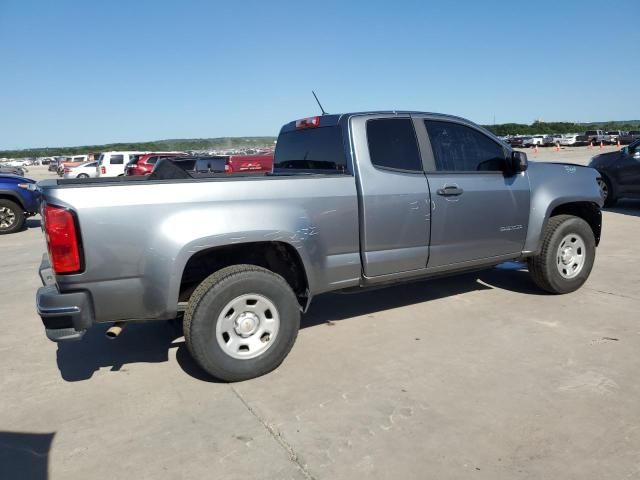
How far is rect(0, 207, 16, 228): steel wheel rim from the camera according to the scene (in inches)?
428

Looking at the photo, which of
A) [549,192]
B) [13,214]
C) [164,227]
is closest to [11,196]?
[13,214]

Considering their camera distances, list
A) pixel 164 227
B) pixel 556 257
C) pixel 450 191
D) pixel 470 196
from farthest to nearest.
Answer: pixel 556 257 → pixel 470 196 → pixel 450 191 → pixel 164 227

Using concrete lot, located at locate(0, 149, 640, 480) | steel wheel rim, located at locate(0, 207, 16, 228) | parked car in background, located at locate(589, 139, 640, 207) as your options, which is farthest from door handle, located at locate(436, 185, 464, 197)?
steel wheel rim, located at locate(0, 207, 16, 228)

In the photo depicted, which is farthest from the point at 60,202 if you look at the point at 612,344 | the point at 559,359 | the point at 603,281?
the point at 603,281

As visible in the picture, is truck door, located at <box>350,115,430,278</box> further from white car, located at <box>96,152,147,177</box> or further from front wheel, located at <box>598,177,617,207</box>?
→ white car, located at <box>96,152,147,177</box>

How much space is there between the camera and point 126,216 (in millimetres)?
3012

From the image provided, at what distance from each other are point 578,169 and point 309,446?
418 centimetres

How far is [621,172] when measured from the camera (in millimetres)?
10633

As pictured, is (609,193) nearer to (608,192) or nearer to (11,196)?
(608,192)

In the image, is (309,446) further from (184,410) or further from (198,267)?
(198,267)

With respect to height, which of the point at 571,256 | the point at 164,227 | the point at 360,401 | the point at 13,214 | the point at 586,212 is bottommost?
the point at 360,401

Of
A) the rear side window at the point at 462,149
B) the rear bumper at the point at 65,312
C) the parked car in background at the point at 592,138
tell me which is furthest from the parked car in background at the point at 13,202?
the parked car in background at the point at 592,138

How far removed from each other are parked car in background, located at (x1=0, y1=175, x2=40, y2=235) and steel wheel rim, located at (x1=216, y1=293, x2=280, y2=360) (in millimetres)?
9449

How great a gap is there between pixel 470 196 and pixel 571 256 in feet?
5.37
